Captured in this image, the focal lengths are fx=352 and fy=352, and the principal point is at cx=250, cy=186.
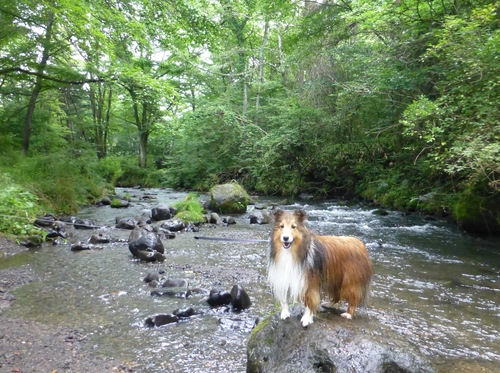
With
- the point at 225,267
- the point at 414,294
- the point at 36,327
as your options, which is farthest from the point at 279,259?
the point at 225,267

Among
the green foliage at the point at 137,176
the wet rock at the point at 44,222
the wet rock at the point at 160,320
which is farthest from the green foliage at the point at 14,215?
the green foliage at the point at 137,176

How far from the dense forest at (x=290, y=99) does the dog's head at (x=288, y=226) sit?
5605mm

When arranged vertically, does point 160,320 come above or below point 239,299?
below

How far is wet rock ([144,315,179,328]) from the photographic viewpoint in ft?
A: 16.9

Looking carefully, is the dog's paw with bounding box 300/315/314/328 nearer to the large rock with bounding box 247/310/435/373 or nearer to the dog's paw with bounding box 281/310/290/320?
the large rock with bounding box 247/310/435/373

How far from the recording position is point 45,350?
4.21 metres

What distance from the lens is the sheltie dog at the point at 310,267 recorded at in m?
3.68

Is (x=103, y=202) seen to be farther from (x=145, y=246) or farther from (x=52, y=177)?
(x=145, y=246)

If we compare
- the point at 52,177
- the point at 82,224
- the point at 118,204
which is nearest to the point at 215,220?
the point at 82,224

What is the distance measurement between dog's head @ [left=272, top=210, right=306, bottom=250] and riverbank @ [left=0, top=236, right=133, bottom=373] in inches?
91.1

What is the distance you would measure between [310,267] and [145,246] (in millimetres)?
5943

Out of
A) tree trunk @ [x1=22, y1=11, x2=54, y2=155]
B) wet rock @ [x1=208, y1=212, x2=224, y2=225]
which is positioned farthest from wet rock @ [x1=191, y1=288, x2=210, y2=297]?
tree trunk @ [x1=22, y1=11, x2=54, y2=155]

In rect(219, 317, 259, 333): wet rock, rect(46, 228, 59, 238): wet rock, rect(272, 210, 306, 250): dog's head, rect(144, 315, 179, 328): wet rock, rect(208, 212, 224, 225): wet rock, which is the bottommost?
rect(219, 317, 259, 333): wet rock

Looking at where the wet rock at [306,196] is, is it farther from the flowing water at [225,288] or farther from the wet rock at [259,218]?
the flowing water at [225,288]
